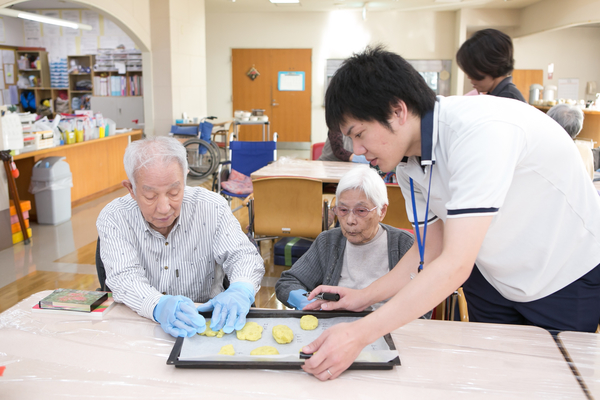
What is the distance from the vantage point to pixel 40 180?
4.58 m

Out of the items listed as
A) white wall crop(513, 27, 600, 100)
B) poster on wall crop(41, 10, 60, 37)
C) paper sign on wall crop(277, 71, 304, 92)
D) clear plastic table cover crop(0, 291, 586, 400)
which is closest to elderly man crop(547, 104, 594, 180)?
clear plastic table cover crop(0, 291, 586, 400)

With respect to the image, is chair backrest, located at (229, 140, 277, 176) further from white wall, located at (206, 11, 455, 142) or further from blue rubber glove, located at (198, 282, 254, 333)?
white wall, located at (206, 11, 455, 142)

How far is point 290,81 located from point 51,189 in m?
6.82

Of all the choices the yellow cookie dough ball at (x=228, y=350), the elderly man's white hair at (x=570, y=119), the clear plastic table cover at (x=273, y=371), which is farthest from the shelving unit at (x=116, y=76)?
the yellow cookie dough ball at (x=228, y=350)

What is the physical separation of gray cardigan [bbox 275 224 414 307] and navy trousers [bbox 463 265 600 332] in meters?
0.50

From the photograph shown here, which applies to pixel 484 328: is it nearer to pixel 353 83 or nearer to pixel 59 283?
pixel 353 83

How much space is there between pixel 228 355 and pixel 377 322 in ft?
1.16

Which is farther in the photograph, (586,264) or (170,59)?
(170,59)

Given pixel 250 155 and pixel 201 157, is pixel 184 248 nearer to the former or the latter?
pixel 250 155

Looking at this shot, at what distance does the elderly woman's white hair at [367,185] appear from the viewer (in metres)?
1.88

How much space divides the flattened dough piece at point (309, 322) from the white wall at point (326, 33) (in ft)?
31.1

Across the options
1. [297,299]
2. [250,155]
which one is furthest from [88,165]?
[297,299]

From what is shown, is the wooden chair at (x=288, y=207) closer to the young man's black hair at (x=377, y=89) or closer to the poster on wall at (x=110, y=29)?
the young man's black hair at (x=377, y=89)

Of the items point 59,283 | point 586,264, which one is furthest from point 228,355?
point 59,283
